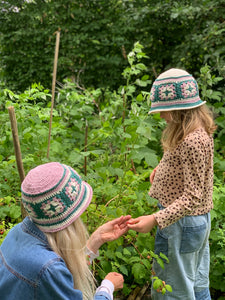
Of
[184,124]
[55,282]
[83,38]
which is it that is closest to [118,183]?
[184,124]

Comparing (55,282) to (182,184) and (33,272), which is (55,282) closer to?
(33,272)

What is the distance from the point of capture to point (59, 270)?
3.87 feet

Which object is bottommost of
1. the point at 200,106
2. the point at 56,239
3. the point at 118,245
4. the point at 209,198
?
the point at 118,245

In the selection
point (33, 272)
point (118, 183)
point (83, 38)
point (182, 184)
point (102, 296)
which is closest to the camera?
point (33, 272)

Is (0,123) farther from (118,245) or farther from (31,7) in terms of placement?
(31,7)

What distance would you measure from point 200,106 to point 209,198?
1.51ft

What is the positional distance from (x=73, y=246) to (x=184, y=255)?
0.72 m

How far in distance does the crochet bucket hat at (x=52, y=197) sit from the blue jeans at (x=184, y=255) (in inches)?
26.1

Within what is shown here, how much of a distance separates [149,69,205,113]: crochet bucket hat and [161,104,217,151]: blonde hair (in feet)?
0.21

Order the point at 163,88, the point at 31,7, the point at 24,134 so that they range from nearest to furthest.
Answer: the point at 163,88 < the point at 24,134 < the point at 31,7

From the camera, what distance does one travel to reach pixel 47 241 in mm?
1252

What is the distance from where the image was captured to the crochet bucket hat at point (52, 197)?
46.3 inches

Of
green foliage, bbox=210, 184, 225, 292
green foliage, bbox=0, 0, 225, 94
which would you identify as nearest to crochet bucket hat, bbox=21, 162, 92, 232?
green foliage, bbox=210, 184, 225, 292

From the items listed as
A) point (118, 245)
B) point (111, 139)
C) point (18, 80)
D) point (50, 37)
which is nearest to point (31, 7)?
point (50, 37)
